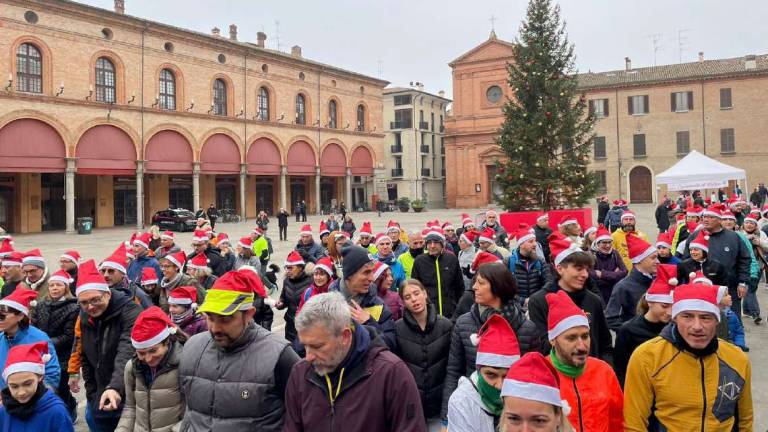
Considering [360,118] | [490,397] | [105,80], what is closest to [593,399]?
[490,397]

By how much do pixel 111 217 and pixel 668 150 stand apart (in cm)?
4617

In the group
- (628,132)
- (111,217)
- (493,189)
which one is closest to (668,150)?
(628,132)

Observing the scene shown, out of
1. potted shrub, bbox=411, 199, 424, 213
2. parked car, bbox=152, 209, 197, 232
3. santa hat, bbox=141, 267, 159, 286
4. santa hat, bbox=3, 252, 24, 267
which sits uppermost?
potted shrub, bbox=411, 199, 424, 213

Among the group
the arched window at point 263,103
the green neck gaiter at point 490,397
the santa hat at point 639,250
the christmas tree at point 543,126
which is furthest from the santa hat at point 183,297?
the arched window at point 263,103

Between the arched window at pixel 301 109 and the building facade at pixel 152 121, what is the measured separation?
98 millimetres

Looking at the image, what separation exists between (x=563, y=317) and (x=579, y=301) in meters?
1.47

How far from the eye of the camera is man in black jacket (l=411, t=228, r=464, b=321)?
22.2 ft

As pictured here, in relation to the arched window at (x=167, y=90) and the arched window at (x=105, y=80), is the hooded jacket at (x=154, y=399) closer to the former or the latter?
the arched window at (x=105, y=80)

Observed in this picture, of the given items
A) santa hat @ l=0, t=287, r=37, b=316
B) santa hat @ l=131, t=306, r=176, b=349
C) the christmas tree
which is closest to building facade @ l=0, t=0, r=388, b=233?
the christmas tree

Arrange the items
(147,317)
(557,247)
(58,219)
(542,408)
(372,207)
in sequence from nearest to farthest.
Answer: (542,408) < (147,317) < (557,247) < (58,219) < (372,207)

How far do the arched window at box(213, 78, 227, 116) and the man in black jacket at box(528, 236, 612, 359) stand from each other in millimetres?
37829

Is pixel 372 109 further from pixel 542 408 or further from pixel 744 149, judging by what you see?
pixel 542 408

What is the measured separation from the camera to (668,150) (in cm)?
4991

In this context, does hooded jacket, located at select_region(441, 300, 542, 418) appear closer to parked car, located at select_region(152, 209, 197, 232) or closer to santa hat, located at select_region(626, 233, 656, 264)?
santa hat, located at select_region(626, 233, 656, 264)
